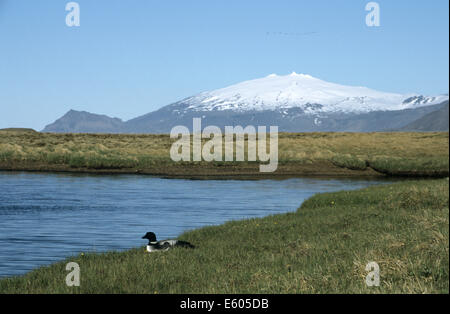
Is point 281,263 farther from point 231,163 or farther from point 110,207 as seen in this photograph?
point 231,163

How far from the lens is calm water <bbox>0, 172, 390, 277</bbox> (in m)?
21.5

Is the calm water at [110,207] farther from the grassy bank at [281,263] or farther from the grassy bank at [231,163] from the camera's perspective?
the grassy bank at [231,163]

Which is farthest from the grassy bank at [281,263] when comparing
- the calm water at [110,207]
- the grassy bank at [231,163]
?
the grassy bank at [231,163]

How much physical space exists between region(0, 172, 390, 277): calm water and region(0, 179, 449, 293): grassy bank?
3.59m

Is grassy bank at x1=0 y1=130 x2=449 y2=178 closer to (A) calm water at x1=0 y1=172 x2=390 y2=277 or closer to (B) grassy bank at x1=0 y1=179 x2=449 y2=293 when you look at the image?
(A) calm water at x1=0 y1=172 x2=390 y2=277

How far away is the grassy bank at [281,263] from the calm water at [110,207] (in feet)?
11.8

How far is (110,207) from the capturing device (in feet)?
110

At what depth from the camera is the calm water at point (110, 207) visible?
21469 millimetres

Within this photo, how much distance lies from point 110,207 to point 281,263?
20938 mm

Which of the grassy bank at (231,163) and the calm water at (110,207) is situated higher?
the grassy bank at (231,163)

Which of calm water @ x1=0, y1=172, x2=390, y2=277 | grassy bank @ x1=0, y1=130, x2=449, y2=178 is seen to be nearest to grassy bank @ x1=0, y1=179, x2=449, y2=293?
calm water @ x1=0, y1=172, x2=390, y2=277

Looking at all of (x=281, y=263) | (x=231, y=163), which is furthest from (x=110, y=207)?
(x=231, y=163)
